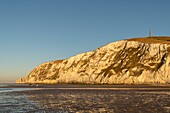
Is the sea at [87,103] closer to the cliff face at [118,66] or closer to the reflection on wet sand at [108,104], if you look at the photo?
the reflection on wet sand at [108,104]

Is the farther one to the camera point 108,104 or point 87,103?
point 87,103

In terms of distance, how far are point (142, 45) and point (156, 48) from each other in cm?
770

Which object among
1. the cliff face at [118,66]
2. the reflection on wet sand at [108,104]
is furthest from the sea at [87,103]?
the cliff face at [118,66]

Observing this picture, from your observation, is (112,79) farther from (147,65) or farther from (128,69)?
(147,65)

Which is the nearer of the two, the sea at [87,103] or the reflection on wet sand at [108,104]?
the sea at [87,103]

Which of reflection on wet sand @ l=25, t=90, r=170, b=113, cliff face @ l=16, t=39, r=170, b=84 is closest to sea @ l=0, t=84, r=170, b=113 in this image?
reflection on wet sand @ l=25, t=90, r=170, b=113

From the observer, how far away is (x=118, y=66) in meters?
132

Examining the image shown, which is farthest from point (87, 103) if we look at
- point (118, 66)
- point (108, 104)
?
point (118, 66)

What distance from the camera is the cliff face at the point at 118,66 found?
11862 cm

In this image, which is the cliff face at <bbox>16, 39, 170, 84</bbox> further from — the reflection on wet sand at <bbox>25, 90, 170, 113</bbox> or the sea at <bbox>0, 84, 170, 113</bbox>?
the reflection on wet sand at <bbox>25, 90, 170, 113</bbox>

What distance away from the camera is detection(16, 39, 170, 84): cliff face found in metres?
119

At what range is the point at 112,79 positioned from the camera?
12400 centimetres

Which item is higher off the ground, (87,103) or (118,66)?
(118,66)

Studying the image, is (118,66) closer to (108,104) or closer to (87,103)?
(87,103)
